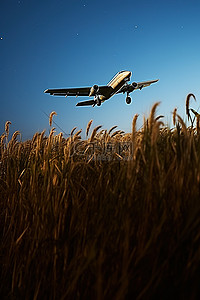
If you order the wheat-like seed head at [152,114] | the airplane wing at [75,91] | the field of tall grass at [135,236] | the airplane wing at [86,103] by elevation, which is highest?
the airplane wing at [86,103]

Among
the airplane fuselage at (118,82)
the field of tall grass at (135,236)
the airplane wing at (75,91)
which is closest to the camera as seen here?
the field of tall grass at (135,236)

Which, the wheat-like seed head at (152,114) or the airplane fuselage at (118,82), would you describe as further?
the airplane fuselage at (118,82)

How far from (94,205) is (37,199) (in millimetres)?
595

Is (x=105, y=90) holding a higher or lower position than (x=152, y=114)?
higher

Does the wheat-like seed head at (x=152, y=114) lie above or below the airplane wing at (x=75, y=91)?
below

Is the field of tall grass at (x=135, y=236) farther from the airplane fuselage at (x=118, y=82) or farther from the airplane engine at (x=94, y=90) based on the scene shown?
the airplane fuselage at (x=118, y=82)

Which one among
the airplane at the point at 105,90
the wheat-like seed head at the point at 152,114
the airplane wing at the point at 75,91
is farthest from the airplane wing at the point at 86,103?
the wheat-like seed head at the point at 152,114

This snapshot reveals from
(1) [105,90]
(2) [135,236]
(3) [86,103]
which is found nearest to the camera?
(2) [135,236]

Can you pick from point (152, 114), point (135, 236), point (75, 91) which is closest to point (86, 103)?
point (75, 91)

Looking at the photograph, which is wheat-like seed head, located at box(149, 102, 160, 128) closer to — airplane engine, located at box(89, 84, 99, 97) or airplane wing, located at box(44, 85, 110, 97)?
airplane engine, located at box(89, 84, 99, 97)

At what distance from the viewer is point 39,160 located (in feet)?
8.32

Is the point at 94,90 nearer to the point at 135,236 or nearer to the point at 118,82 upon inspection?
the point at 118,82

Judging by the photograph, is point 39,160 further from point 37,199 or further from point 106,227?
point 106,227

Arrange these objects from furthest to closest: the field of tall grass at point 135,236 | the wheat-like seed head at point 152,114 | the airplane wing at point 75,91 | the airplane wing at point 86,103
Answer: the airplane wing at point 86,103
the airplane wing at point 75,91
the wheat-like seed head at point 152,114
the field of tall grass at point 135,236
